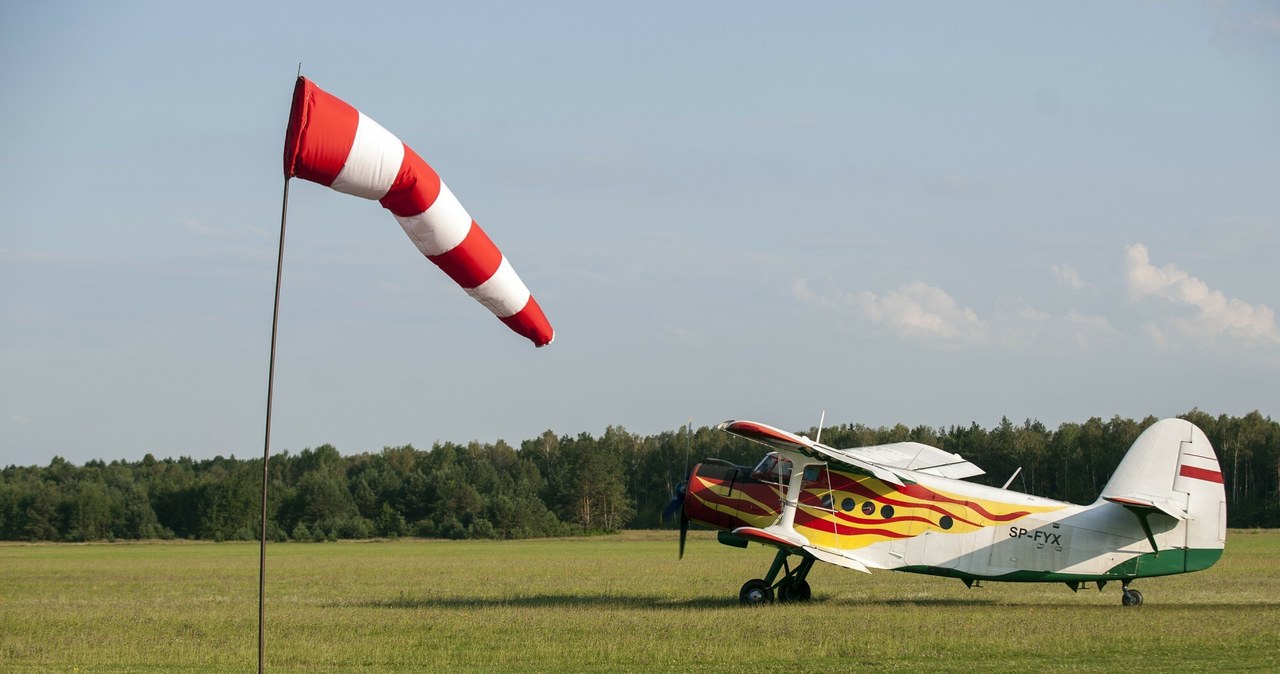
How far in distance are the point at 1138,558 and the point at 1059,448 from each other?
201 feet

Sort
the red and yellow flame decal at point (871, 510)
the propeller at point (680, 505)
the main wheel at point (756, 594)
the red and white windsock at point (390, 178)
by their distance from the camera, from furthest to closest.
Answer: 1. the propeller at point (680, 505)
2. the main wheel at point (756, 594)
3. the red and yellow flame decal at point (871, 510)
4. the red and white windsock at point (390, 178)

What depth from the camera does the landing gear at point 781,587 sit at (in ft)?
66.8

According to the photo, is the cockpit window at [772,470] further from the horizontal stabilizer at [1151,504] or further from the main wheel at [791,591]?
the horizontal stabilizer at [1151,504]

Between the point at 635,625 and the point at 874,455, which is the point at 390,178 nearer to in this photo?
the point at 635,625

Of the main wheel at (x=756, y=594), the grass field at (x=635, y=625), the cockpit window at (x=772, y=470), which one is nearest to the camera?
the grass field at (x=635, y=625)

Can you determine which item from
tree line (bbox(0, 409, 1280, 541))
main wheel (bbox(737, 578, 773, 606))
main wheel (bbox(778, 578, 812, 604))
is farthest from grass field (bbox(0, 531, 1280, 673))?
tree line (bbox(0, 409, 1280, 541))

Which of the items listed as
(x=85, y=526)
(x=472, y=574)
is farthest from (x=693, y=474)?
(x=85, y=526)

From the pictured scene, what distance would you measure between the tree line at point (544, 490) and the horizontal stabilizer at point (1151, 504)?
154 feet

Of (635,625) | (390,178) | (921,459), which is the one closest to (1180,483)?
(921,459)

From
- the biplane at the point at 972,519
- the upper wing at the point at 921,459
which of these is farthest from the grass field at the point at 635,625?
the upper wing at the point at 921,459

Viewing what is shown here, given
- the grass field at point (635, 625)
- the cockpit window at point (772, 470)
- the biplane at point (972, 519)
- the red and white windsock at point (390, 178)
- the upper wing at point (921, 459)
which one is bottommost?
the grass field at point (635, 625)

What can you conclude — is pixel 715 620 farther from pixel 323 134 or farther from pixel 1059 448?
pixel 1059 448

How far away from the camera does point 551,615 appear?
1853 cm

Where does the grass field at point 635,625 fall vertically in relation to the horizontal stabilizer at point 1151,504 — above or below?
below
